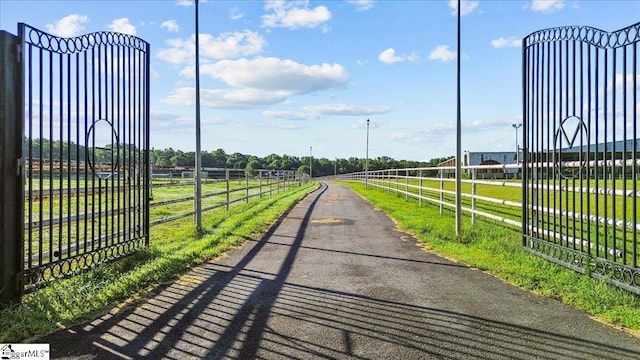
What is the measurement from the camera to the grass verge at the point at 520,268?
420 centimetres

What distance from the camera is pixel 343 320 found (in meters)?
3.94

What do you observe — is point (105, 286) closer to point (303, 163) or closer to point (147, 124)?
point (147, 124)

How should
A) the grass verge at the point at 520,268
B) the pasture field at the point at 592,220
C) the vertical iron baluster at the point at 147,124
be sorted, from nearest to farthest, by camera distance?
1. the grass verge at the point at 520,268
2. the pasture field at the point at 592,220
3. the vertical iron baluster at the point at 147,124

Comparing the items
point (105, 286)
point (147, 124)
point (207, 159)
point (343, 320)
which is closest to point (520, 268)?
point (343, 320)

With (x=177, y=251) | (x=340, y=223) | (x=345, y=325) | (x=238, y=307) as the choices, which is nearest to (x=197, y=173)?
(x=177, y=251)

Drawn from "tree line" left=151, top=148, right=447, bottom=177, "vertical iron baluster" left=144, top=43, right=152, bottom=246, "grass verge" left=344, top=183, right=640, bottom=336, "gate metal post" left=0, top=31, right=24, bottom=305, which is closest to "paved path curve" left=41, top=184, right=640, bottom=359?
"grass verge" left=344, top=183, right=640, bottom=336

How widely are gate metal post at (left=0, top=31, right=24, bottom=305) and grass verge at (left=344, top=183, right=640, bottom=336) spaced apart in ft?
17.4

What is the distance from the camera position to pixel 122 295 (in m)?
4.64

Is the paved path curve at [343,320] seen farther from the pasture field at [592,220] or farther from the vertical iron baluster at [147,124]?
the vertical iron baluster at [147,124]

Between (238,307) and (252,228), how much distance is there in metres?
5.38

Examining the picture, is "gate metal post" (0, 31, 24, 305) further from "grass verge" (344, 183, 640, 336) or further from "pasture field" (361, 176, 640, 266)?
"pasture field" (361, 176, 640, 266)

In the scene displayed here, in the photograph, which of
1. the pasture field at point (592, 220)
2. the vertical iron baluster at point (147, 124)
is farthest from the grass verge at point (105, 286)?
the pasture field at point (592, 220)

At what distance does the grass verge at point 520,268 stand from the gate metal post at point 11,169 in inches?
209

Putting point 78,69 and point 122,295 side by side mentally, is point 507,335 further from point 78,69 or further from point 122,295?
point 78,69
